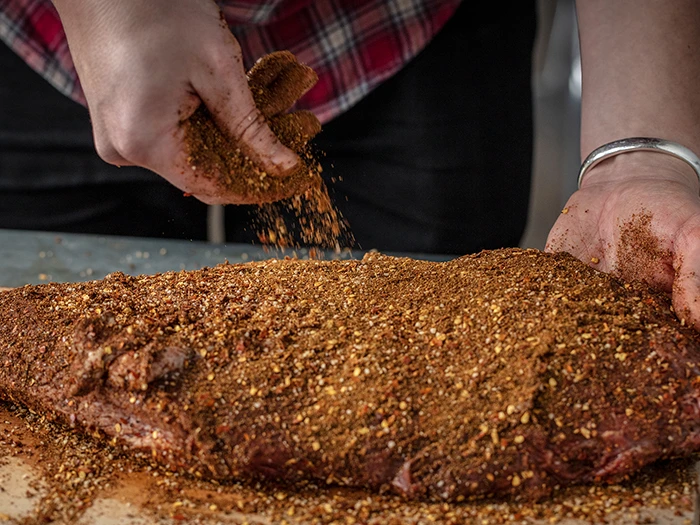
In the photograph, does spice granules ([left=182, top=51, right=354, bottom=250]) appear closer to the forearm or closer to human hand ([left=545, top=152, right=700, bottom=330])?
human hand ([left=545, top=152, right=700, bottom=330])

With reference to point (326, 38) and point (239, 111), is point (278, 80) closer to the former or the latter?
point (239, 111)

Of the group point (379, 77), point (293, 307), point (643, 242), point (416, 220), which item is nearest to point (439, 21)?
point (379, 77)

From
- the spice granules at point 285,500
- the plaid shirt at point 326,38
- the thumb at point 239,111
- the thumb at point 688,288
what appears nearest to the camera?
the spice granules at point 285,500

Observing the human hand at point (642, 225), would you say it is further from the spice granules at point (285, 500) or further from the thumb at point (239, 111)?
the thumb at point (239, 111)

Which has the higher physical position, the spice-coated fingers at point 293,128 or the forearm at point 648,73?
the forearm at point 648,73

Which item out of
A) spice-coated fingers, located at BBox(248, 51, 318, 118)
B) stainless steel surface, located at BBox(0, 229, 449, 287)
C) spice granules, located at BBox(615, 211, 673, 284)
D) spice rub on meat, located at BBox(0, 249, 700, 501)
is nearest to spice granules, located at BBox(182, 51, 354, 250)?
spice-coated fingers, located at BBox(248, 51, 318, 118)

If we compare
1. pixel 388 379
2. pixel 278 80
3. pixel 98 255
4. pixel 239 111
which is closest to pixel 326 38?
pixel 278 80

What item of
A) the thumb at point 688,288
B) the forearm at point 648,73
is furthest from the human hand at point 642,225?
the forearm at point 648,73
